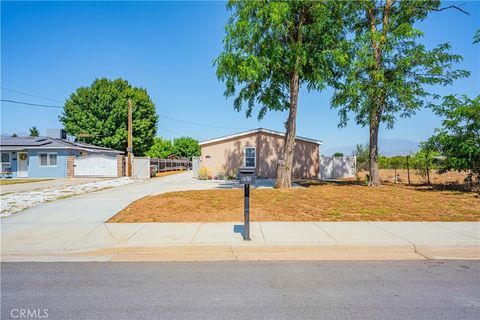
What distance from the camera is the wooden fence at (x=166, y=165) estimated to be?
93.9 feet

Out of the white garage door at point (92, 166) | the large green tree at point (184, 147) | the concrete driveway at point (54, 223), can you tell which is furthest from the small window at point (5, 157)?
the large green tree at point (184, 147)

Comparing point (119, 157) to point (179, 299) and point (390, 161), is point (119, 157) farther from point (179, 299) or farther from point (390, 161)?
point (390, 161)

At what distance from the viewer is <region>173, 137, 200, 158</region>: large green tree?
186 ft

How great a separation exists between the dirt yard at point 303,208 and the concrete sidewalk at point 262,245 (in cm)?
114

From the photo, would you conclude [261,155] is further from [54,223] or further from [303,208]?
[54,223]

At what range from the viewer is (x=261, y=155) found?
2216cm

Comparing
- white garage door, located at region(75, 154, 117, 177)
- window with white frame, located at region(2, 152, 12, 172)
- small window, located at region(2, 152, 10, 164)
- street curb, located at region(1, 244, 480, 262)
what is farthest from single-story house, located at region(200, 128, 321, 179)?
small window, located at region(2, 152, 10, 164)

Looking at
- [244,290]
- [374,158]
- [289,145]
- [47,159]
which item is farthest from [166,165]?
[244,290]

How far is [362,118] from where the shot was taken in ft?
51.9

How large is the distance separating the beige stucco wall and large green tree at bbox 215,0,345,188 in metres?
8.83

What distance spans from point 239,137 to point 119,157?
10765 millimetres

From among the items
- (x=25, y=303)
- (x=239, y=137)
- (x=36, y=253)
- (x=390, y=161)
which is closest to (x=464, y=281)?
(x=25, y=303)

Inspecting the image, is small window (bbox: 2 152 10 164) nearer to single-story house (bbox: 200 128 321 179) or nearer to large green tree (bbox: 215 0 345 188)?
single-story house (bbox: 200 128 321 179)

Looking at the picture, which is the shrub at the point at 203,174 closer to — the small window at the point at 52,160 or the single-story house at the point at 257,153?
the single-story house at the point at 257,153
